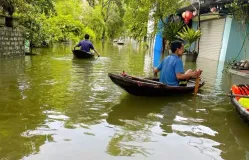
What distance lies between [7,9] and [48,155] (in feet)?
41.3

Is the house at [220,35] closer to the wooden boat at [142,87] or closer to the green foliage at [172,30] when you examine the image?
the green foliage at [172,30]

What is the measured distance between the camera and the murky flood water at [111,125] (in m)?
4.14

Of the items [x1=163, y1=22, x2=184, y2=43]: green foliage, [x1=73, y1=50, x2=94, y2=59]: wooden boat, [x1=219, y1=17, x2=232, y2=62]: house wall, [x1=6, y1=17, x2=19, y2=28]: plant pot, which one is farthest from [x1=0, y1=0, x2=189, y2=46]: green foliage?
[x1=219, y1=17, x2=232, y2=62]: house wall

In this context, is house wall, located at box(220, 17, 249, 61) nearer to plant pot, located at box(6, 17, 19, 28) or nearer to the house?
the house

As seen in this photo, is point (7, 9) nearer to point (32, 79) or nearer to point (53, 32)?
point (32, 79)

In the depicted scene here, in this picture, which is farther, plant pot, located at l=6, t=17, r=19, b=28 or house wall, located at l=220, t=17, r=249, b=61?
house wall, located at l=220, t=17, r=249, b=61

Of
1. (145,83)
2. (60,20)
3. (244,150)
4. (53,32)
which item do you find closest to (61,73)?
(145,83)

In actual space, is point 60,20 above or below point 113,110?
above

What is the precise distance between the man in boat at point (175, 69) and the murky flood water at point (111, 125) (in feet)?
1.49

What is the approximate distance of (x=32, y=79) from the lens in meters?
9.28

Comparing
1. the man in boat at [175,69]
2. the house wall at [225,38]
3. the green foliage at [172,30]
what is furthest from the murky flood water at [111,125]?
the green foliage at [172,30]

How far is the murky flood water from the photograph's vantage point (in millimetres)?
4141

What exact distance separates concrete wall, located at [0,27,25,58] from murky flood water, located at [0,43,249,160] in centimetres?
562

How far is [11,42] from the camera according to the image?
14391 millimetres
